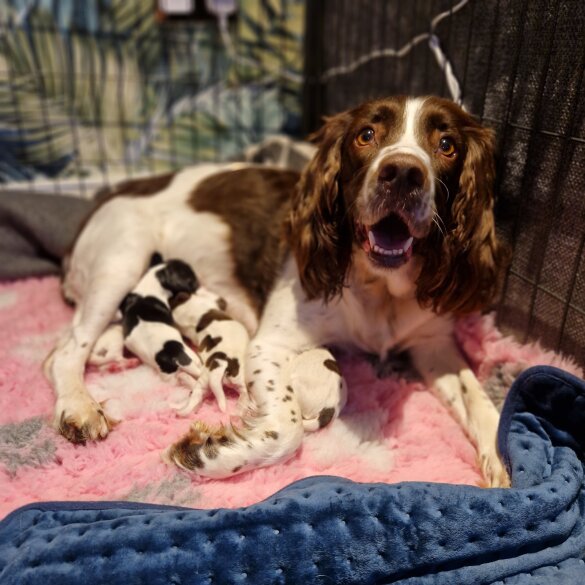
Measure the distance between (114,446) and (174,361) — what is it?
14.2 inches

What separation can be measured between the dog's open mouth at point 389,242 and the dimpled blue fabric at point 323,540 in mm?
625

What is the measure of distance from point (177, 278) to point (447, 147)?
1156 mm

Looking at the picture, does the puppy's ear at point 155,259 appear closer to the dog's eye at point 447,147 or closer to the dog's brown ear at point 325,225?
the dog's brown ear at point 325,225

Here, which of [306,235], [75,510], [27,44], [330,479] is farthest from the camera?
[27,44]

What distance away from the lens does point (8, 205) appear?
2.83 m

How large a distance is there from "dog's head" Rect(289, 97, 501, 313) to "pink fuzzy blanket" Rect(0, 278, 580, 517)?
335 millimetres

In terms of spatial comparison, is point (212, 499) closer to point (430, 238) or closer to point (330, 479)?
Result: point (330, 479)

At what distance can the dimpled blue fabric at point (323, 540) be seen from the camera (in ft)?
3.62

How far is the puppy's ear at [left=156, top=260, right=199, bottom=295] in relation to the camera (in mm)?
2188

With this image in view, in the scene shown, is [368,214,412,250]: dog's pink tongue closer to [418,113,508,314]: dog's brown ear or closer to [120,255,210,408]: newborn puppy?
[418,113,508,314]: dog's brown ear

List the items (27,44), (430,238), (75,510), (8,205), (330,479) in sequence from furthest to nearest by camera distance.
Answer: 1. (27,44)
2. (8,205)
3. (430,238)
4. (330,479)
5. (75,510)

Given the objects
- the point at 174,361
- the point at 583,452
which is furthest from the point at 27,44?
the point at 583,452

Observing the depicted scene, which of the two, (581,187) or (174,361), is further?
(174,361)

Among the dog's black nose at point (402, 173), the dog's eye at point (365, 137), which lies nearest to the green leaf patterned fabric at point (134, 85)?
the dog's eye at point (365, 137)
